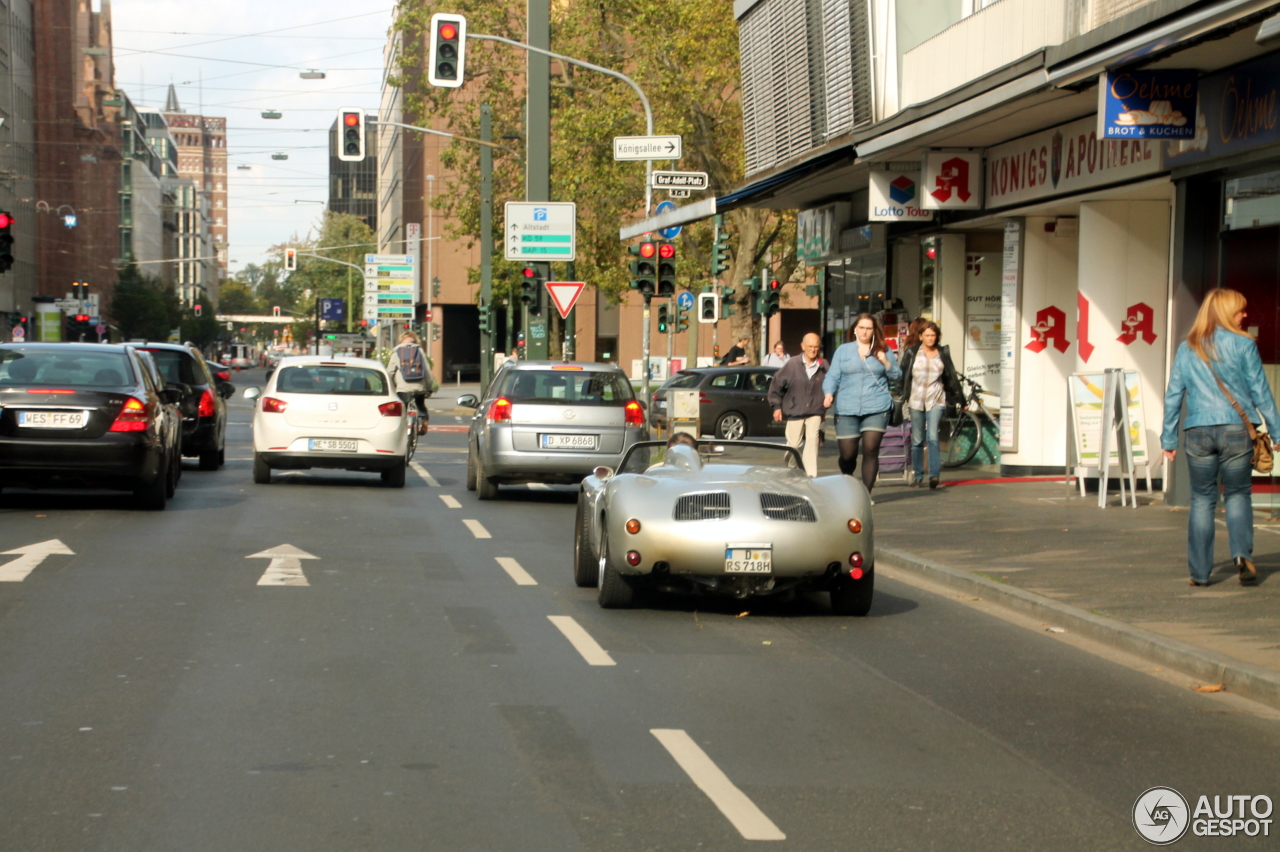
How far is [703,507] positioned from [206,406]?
1294 centimetres

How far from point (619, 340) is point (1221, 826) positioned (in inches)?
3080

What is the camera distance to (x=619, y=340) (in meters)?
83.3

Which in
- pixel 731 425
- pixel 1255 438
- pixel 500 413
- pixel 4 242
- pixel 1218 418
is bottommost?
pixel 731 425

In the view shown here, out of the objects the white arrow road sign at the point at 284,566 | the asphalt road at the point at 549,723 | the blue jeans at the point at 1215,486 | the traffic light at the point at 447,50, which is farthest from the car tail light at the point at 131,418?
the traffic light at the point at 447,50

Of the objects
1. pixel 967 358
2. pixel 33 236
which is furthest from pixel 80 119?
pixel 967 358

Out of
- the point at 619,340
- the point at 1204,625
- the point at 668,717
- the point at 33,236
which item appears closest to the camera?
the point at 668,717

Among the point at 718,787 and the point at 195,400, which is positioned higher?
the point at 195,400

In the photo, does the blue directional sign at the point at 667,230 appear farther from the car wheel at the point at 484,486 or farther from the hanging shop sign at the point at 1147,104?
the hanging shop sign at the point at 1147,104

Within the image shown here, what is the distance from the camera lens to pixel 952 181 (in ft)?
65.1

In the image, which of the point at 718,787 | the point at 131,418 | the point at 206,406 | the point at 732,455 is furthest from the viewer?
the point at 206,406

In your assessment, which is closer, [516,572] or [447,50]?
[516,572]

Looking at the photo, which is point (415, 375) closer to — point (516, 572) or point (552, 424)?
point (552, 424)

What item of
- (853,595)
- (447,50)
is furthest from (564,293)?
(853,595)

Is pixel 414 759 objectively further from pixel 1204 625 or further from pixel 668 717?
pixel 1204 625
